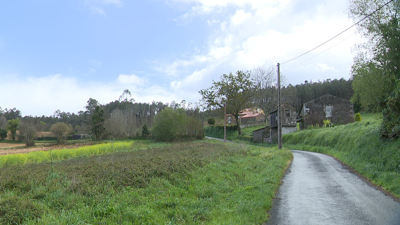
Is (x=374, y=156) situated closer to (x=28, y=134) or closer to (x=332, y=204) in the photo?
(x=332, y=204)

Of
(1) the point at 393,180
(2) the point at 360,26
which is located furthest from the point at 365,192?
(2) the point at 360,26

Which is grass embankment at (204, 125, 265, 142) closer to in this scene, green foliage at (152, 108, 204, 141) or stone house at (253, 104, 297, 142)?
stone house at (253, 104, 297, 142)

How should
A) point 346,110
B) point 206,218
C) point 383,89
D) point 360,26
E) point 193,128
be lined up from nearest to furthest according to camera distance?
point 206,218 < point 360,26 < point 383,89 < point 346,110 < point 193,128

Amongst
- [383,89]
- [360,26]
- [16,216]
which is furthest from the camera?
[383,89]

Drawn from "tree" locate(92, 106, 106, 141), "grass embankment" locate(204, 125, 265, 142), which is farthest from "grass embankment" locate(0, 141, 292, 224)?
"tree" locate(92, 106, 106, 141)

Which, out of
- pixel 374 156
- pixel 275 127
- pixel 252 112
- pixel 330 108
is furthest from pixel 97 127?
pixel 374 156

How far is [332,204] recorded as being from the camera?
24.8ft

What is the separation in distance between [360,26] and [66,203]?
2890cm

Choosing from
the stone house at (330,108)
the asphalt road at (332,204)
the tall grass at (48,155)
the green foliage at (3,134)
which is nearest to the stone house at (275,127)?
the stone house at (330,108)

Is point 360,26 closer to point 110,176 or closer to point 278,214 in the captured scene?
point 278,214

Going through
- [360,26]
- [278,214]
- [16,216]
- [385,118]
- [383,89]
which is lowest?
[278,214]

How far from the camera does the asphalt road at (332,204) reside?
6238 millimetres

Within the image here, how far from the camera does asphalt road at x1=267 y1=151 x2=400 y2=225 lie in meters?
6.24

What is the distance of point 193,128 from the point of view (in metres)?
56.4
